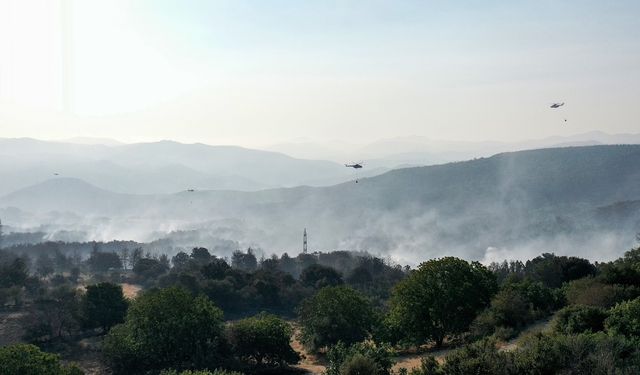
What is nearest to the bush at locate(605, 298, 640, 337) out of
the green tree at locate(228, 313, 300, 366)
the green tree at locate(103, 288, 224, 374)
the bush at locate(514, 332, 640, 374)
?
the bush at locate(514, 332, 640, 374)

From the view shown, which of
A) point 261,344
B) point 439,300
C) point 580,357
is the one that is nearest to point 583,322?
point 580,357

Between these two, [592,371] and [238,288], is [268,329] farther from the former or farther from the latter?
[238,288]

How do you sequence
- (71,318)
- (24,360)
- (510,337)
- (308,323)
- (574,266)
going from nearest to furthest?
1. (24,360)
2. (510,337)
3. (308,323)
4. (71,318)
5. (574,266)

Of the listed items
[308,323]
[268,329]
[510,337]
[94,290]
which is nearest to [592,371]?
[510,337]

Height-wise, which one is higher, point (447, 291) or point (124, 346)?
point (447, 291)

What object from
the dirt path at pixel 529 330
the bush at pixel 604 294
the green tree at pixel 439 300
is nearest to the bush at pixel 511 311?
the dirt path at pixel 529 330

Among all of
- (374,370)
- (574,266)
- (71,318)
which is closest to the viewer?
(374,370)

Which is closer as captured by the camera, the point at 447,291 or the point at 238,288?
the point at 447,291
